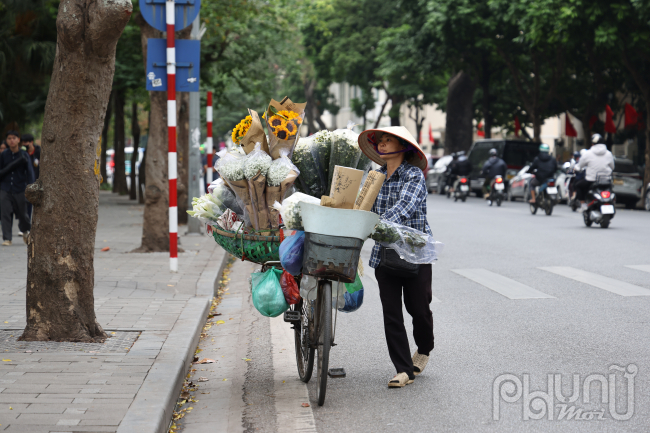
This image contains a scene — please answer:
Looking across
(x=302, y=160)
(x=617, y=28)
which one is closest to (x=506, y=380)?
(x=302, y=160)

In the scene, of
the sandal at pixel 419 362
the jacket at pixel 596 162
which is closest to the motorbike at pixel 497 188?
the jacket at pixel 596 162

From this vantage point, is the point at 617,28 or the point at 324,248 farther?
the point at 617,28

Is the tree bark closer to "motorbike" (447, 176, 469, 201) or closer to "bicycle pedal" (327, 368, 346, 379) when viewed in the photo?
"motorbike" (447, 176, 469, 201)

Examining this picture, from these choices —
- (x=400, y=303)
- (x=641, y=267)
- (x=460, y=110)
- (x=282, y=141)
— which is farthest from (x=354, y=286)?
(x=460, y=110)

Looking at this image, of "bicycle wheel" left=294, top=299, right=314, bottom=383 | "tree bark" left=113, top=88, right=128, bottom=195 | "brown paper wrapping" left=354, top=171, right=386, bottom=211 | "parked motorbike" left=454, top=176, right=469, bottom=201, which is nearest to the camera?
"brown paper wrapping" left=354, top=171, right=386, bottom=211

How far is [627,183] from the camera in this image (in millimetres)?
24562

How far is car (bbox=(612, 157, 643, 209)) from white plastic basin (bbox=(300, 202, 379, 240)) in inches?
828

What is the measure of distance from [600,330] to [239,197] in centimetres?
343

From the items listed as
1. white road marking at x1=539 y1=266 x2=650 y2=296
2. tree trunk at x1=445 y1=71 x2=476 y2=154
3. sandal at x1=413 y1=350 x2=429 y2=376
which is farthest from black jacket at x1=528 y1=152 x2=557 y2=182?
sandal at x1=413 y1=350 x2=429 y2=376

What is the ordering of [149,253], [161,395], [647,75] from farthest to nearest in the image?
[647,75]
[149,253]
[161,395]

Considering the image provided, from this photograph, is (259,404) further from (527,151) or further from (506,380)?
(527,151)

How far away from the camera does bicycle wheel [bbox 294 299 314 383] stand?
5.52 m

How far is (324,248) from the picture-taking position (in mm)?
4871

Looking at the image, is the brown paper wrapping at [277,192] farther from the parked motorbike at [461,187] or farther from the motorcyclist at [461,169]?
the motorcyclist at [461,169]
